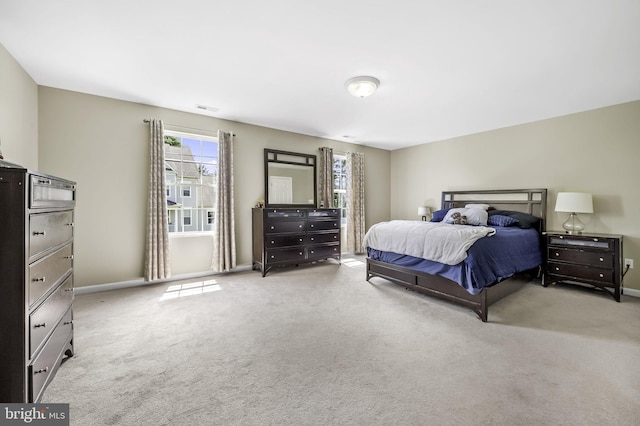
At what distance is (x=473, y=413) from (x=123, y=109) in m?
5.11

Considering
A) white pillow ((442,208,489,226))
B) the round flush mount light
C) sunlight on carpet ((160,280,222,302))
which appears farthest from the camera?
white pillow ((442,208,489,226))

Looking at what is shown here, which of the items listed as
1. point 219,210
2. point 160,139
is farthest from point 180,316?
point 160,139

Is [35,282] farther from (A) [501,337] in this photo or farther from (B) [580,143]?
(B) [580,143]

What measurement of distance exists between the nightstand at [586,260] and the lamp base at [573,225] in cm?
27

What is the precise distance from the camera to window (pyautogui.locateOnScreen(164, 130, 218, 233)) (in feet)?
Answer: 13.9

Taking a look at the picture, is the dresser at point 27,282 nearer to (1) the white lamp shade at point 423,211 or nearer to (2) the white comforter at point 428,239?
(2) the white comforter at point 428,239

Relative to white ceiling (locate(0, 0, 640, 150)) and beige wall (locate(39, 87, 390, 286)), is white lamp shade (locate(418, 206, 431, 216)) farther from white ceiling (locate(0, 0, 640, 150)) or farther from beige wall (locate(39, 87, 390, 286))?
beige wall (locate(39, 87, 390, 286))

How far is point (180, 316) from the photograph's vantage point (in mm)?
2805

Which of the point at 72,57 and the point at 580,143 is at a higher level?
the point at 72,57

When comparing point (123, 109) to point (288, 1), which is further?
point (123, 109)

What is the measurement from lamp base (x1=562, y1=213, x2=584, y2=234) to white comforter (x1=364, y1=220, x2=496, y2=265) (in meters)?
1.73

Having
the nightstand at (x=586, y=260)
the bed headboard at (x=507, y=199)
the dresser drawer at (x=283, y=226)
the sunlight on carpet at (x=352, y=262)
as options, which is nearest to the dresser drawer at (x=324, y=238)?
the dresser drawer at (x=283, y=226)

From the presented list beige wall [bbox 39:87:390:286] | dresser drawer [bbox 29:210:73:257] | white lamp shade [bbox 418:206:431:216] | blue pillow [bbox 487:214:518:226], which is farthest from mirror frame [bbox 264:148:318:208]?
blue pillow [bbox 487:214:518:226]

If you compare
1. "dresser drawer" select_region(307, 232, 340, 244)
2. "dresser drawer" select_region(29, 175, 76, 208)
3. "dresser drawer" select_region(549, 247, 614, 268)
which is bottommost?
"dresser drawer" select_region(549, 247, 614, 268)
